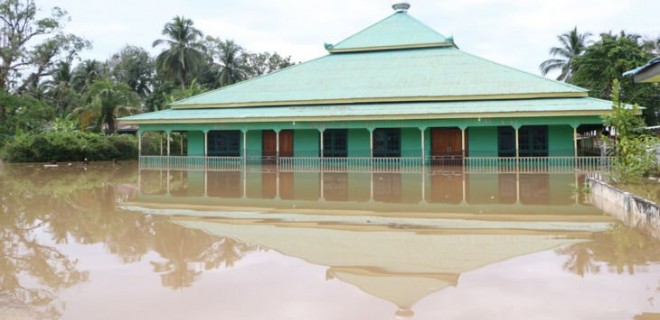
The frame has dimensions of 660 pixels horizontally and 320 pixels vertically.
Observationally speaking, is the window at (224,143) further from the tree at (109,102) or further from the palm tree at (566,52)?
the palm tree at (566,52)

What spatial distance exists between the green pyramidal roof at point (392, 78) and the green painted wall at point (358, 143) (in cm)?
139

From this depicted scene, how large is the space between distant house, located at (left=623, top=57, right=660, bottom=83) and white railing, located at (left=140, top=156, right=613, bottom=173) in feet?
41.4

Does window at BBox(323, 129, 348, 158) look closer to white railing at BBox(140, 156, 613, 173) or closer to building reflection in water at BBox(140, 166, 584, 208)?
white railing at BBox(140, 156, 613, 173)

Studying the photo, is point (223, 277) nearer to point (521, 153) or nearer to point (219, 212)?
point (219, 212)

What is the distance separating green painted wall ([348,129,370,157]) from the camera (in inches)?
1022

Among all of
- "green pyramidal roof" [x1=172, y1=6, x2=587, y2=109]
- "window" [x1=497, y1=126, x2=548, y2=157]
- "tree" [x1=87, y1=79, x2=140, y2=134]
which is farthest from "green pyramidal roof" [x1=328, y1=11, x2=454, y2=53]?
"tree" [x1=87, y1=79, x2=140, y2=134]

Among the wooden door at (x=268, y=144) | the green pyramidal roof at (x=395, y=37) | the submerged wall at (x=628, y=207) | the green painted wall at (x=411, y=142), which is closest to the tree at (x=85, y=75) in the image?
the wooden door at (x=268, y=144)

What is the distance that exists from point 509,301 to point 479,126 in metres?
19.4

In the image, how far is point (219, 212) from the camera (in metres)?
11.4

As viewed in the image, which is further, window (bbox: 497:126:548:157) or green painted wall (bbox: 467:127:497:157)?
green painted wall (bbox: 467:127:497:157)

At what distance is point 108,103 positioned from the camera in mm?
35594

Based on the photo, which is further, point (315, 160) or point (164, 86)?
point (164, 86)

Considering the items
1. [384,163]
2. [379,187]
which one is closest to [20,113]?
[384,163]

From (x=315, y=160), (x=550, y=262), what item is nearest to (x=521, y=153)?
(x=315, y=160)
